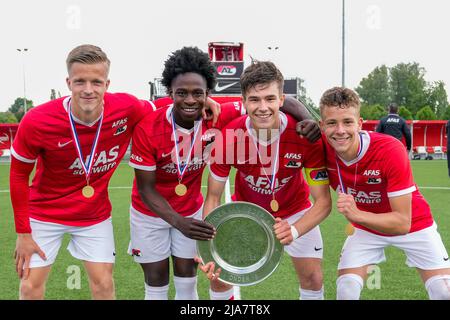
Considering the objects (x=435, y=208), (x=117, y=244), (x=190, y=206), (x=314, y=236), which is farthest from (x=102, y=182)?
(x=435, y=208)

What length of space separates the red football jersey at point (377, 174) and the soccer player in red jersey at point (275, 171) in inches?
6.4

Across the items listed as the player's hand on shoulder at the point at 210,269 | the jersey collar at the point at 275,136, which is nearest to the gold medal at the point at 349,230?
the jersey collar at the point at 275,136

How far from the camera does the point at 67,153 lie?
3.41m

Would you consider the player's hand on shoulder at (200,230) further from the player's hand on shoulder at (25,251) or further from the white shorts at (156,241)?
the player's hand on shoulder at (25,251)

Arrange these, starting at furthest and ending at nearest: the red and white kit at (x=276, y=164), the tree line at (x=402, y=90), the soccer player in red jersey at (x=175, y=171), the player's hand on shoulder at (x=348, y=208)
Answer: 1. the tree line at (x=402, y=90)
2. the red and white kit at (x=276, y=164)
3. the soccer player in red jersey at (x=175, y=171)
4. the player's hand on shoulder at (x=348, y=208)

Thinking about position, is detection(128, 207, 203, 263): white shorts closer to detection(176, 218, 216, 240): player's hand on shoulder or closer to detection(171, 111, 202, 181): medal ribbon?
Answer: detection(171, 111, 202, 181): medal ribbon

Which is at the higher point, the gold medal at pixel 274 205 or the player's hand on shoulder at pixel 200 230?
the gold medal at pixel 274 205

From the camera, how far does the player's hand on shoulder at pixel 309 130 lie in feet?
10.7

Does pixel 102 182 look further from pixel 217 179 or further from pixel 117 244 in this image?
pixel 117 244

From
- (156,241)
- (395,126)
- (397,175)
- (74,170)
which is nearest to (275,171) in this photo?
(397,175)

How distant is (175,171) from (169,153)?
17 cm

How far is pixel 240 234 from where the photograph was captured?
11.2ft

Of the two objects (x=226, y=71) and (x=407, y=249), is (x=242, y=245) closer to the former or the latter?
(x=407, y=249)

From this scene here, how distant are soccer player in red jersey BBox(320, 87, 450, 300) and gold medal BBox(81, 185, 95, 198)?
178cm
